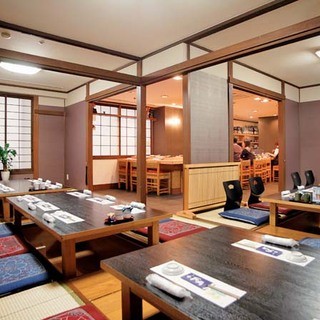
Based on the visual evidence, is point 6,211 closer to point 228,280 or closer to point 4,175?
point 4,175

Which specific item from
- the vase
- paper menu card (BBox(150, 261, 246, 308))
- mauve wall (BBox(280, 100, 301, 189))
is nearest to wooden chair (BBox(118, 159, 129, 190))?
the vase

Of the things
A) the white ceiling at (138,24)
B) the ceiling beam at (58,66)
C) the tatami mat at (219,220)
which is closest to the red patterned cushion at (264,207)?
the tatami mat at (219,220)

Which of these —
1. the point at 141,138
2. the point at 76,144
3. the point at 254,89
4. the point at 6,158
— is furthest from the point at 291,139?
the point at 6,158

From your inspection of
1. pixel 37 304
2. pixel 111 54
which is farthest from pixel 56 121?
pixel 37 304

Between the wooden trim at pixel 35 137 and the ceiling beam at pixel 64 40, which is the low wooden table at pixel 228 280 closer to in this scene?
the ceiling beam at pixel 64 40

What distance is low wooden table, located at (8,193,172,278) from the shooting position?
1.89m

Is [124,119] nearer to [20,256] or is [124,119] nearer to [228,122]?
[228,122]

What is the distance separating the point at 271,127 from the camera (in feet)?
40.9

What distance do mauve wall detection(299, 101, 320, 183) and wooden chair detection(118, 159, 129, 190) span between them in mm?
4632

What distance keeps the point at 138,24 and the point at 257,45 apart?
1.60 meters

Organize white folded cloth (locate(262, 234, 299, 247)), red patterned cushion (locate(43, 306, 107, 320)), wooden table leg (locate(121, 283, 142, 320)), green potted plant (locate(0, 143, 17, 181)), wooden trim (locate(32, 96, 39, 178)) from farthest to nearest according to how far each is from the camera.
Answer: wooden trim (locate(32, 96, 39, 178)), green potted plant (locate(0, 143, 17, 181)), white folded cloth (locate(262, 234, 299, 247)), red patterned cushion (locate(43, 306, 107, 320)), wooden table leg (locate(121, 283, 142, 320))

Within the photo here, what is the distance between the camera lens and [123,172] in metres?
7.75

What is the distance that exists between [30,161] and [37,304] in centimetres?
636

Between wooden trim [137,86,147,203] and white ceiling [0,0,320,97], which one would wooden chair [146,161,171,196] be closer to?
wooden trim [137,86,147,203]
